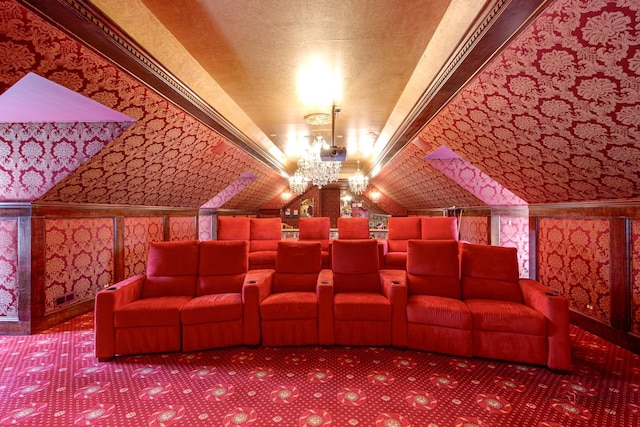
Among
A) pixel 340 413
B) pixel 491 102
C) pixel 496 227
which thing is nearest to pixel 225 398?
pixel 340 413

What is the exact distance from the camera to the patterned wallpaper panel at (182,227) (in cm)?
668

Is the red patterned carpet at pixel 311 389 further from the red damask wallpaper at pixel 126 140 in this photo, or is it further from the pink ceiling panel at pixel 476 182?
the pink ceiling panel at pixel 476 182

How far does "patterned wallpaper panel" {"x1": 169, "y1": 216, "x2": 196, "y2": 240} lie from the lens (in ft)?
21.9

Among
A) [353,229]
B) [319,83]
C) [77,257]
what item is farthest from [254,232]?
[319,83]

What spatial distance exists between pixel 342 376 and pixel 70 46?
131 inches

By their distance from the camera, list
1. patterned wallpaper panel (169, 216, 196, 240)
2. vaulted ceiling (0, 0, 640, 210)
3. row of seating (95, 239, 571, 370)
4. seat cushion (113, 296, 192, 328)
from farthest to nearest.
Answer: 1. patterned wallpaper panel (169, 216, 196, 240)
2. seat cushion (113, 296, 192, 328)
3. row of seating (95, 239, 571, 370)
4. vaulted ceiling (0, 0, 640, 210)

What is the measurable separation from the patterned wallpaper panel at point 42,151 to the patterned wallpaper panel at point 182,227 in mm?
3095

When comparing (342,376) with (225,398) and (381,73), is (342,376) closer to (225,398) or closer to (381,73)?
(225,398)

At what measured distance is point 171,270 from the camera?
11.9 feet

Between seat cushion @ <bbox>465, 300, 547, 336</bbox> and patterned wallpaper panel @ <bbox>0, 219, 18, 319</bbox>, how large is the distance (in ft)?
17.1

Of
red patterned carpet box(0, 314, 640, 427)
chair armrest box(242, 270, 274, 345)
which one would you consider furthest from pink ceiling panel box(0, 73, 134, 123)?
red patterned carpet box(0, 314, 640, 427)

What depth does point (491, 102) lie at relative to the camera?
2.99 m

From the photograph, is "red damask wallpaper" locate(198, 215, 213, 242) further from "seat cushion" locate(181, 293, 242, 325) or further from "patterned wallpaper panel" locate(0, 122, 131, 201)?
"seat cushion" locate(181, 293, 242, 325)

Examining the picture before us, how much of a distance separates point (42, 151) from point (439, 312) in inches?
183
